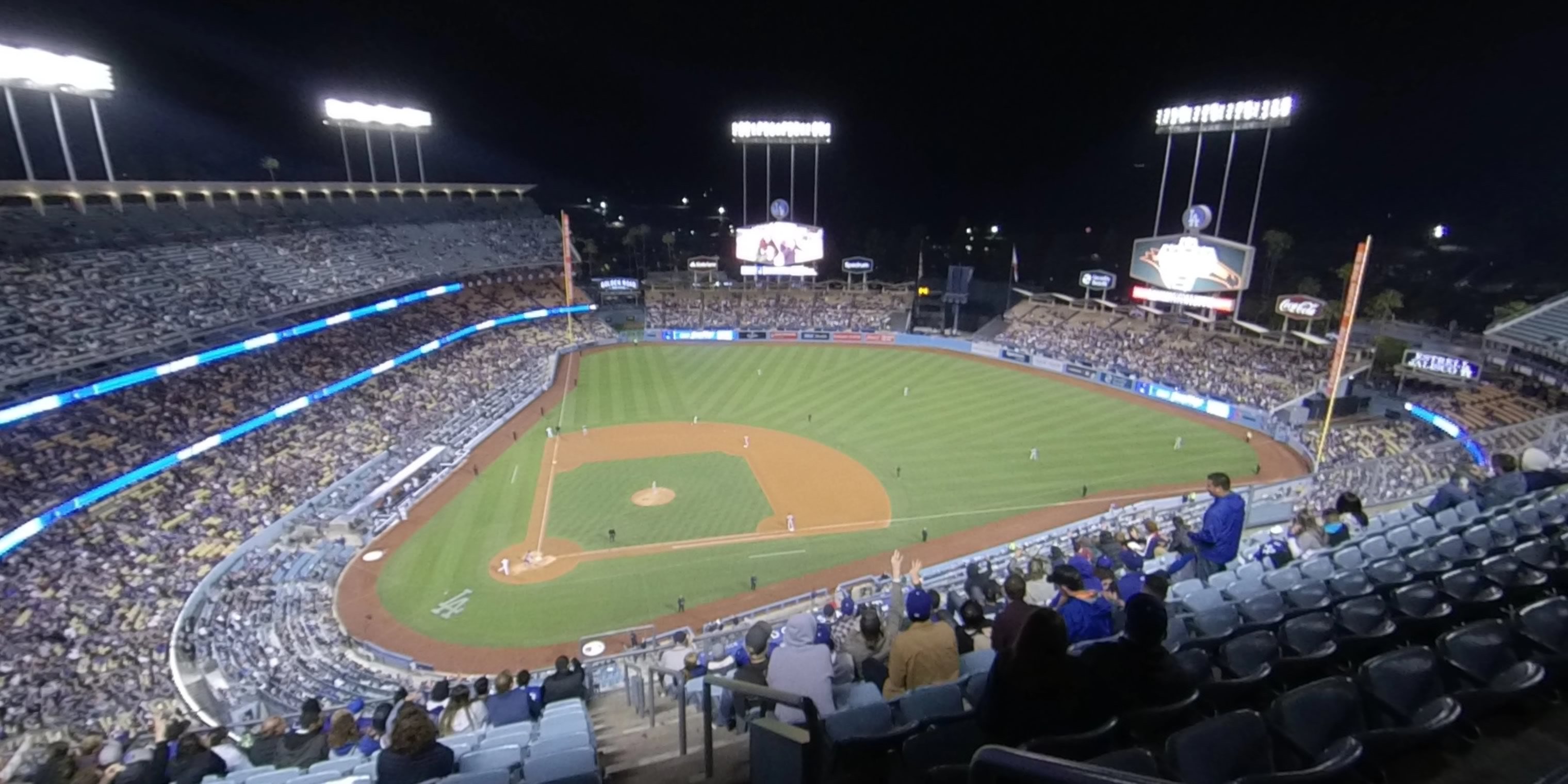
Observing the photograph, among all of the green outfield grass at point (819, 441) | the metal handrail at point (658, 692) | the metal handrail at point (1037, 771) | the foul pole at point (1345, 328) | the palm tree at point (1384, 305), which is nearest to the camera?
the metal handrail at point (1037, 771)

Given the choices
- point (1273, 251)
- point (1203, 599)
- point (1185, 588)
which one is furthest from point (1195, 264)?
point (1203, 599)

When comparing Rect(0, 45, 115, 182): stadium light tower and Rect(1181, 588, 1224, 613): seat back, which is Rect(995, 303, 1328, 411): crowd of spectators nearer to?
Rect(1181, 588, 1224, 613): seat back

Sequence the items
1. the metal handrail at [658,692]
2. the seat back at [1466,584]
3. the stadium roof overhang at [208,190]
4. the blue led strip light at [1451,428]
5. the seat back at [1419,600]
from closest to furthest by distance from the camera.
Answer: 1. the seat back at [1419,600]
2. the seat back at [1466,584]
3. the metal handrail at [658,692]
4. the blue led strip light at [1451,428]
5. the stadium roof overhang at [208,190]

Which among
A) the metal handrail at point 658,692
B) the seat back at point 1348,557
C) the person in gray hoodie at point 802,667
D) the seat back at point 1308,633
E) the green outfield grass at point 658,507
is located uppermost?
the seat back at point 1308,633

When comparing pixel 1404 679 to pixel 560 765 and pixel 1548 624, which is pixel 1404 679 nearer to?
pixel 1548 624

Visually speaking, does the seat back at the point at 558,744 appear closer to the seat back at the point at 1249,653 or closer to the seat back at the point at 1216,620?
the seat back at the point at 1249,653

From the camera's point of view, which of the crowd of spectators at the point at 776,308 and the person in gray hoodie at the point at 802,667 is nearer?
the person in gray hoodie at the point at 802,667

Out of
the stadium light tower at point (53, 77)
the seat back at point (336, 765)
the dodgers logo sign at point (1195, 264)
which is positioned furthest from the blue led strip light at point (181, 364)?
the dodgers logo sign at point (1195, 264)

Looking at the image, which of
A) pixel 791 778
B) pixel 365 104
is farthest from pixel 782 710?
pixel 365 104
